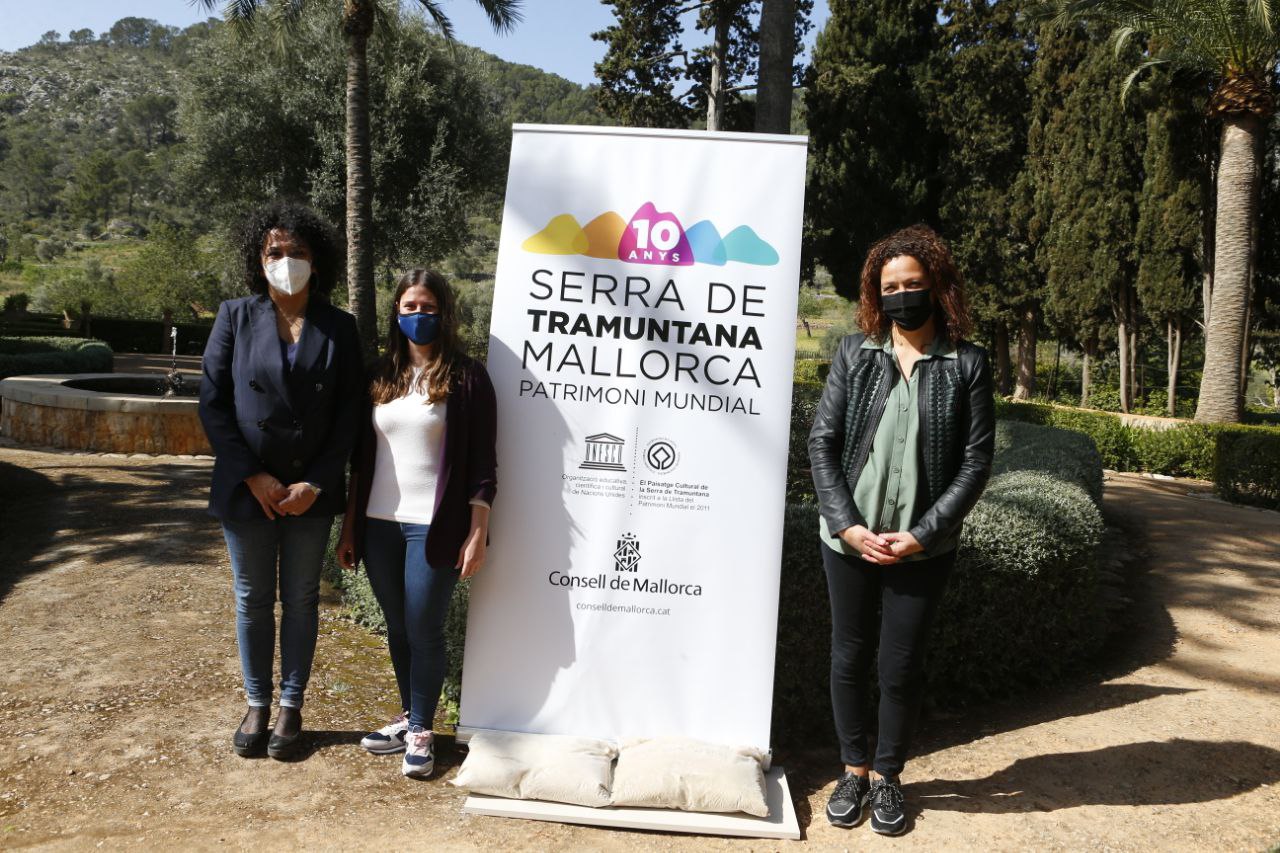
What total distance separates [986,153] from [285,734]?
21310 mm

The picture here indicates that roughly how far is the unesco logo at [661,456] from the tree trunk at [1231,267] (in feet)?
41.6

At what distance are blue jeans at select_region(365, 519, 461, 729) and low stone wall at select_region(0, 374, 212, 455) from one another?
7.67 metres

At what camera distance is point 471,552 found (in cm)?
295

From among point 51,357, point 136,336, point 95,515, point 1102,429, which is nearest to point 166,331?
point 136,336

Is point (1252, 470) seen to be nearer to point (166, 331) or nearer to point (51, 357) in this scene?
point (51, 357)

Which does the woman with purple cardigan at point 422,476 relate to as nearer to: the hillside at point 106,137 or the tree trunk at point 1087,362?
the hillside at point 106,137

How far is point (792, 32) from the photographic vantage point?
7430mm

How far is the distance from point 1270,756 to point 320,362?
12.3ft

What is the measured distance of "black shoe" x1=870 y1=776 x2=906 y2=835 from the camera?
8.91ft

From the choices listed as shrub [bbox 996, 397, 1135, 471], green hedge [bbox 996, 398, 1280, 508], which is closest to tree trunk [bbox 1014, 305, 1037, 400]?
green hedge [bbox 996, 398, 1280, 508]

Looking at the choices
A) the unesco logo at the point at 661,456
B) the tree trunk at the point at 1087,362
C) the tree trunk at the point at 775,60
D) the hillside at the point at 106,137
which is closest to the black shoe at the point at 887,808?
the unesco logo at the point at 661,456

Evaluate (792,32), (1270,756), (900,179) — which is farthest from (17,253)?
(1270,756)

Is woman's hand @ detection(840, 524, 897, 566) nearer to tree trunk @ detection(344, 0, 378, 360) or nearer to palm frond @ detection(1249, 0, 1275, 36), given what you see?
tree trunk @ detection(344, 0, 378, 360)

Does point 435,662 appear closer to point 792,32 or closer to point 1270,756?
point 1270,756
